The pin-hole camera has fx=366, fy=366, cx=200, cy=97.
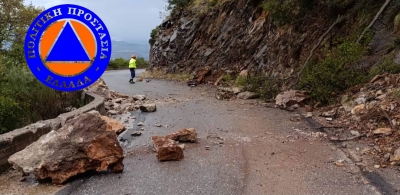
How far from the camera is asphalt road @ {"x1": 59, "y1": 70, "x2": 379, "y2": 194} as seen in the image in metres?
4.33

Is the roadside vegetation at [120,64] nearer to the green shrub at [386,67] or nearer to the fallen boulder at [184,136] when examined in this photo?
the green shrub at [386,67]

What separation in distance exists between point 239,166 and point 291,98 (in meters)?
4.84

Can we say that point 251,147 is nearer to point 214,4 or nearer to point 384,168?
point 384,168

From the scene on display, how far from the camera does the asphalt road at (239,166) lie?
170 inches

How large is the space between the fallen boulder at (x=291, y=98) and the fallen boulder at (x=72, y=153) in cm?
563

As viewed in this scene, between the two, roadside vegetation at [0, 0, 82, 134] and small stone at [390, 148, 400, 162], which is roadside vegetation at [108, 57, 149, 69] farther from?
small stone at [390, 148, 400, 162]

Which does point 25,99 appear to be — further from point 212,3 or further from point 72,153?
point 212,3

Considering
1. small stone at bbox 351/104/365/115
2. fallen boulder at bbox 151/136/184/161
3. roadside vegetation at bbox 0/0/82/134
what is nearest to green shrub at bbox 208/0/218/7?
roadside vegetation at bbox 0/0/82/134

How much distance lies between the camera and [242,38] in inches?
724

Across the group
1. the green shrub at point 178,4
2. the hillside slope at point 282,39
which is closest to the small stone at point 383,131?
the hillside slope at point 282,39

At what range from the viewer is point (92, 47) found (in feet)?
18.8

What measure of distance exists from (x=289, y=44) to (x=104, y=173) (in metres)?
10.3

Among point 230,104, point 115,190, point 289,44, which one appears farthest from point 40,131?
point 289,44

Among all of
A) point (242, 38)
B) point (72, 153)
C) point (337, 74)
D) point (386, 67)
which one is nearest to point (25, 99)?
point (72, 153)
